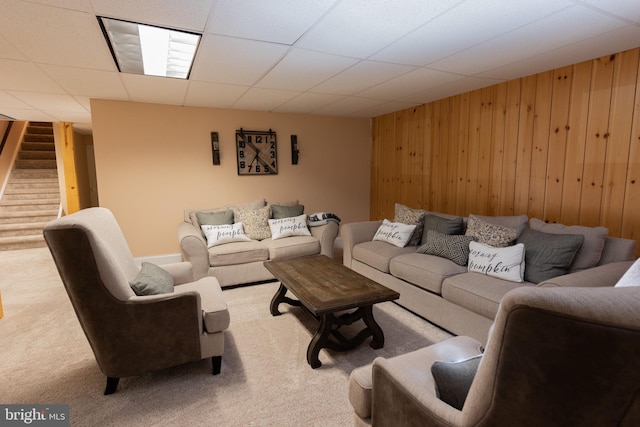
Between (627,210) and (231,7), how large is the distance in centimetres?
314

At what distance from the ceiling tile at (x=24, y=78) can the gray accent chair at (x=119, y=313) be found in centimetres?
174

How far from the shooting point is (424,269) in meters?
2.75

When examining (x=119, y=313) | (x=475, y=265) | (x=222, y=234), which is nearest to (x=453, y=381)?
(x=119, y=313)

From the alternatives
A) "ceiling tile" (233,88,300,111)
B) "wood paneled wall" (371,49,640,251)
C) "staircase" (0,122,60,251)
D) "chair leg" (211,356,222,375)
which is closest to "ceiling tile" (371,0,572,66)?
"wood paneled wall" (371,49,640,251)

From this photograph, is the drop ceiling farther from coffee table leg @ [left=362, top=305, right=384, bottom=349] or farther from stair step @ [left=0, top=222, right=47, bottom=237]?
stair step @ [left=0, top=222, right=47, bottom=237]

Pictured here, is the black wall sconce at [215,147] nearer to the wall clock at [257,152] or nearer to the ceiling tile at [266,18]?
the wall clock at [257,152]

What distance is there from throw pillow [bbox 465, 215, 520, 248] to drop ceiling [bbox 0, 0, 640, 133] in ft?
4.52

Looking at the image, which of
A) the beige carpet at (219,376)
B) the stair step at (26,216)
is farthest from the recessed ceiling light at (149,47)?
the stair step at (26,216)

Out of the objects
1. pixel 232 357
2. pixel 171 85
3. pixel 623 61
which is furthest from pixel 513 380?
pixel 171 85

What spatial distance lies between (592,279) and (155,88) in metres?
4.11

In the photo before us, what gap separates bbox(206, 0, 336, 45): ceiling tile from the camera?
1.79 metres

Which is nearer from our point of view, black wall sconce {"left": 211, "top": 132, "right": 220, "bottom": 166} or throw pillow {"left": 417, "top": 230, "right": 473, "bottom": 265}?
throw pillow {"left": 417, "top": 230, "right": 473, "bottom": 265}

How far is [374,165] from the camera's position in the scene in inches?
218

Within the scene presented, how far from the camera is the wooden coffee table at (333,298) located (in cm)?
214
